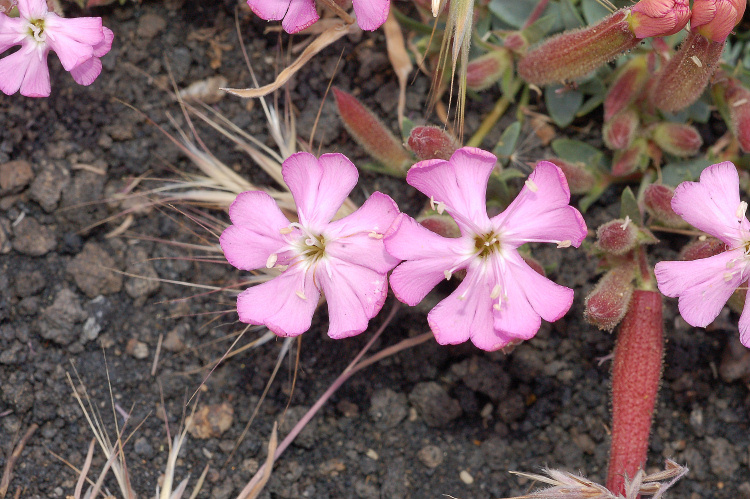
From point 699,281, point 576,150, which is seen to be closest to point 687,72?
point 576,150

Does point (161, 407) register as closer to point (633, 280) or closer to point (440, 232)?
point (440, 232)

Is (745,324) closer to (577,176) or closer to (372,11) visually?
(577,176)

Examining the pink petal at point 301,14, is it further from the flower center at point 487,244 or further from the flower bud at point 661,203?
the flower bud at point 661,203

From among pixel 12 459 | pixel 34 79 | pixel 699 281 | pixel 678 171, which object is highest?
pixel 34 79

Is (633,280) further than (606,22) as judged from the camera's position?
Yes

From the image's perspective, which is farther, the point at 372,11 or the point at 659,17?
the point at 372,11

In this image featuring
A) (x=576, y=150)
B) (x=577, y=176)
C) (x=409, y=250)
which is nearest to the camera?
(x=409, y=250)

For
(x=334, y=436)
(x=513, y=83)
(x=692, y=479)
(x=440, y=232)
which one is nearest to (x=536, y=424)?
(x=692, y=479)
